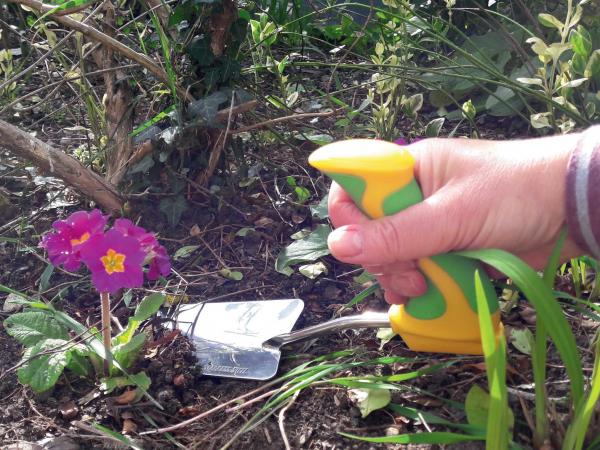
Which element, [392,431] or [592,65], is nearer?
[392,431]

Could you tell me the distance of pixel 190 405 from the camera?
126 centimetres

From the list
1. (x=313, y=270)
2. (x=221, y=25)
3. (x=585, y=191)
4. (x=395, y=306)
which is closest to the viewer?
(x=585, y=191)

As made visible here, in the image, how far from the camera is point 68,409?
1250 millimetres

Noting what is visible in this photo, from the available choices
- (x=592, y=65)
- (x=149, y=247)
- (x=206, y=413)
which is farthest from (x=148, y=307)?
(x=592, y=65)

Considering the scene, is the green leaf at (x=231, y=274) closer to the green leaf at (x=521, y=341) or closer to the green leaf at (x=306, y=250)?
the green leaf at (x=306, y=250)

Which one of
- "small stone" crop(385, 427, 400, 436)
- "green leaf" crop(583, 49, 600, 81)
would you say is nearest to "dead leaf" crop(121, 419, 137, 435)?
"small stone" crop(385, 427, 400, 436)

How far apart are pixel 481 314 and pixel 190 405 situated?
2.28 ft

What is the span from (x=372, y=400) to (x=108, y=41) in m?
0.99

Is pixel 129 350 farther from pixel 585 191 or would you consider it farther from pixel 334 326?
pixel 585 191

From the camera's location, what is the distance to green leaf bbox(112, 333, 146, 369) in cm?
125

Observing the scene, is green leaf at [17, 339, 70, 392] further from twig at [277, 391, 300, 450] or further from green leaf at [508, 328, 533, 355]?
green leaf at [508, 328, 533, 355]

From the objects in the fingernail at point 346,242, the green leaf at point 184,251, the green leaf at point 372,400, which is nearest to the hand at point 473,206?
the fingernail at point 346,242

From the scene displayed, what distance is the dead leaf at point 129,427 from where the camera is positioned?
119 cm

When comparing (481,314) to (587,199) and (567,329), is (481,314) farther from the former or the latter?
(587,199)
